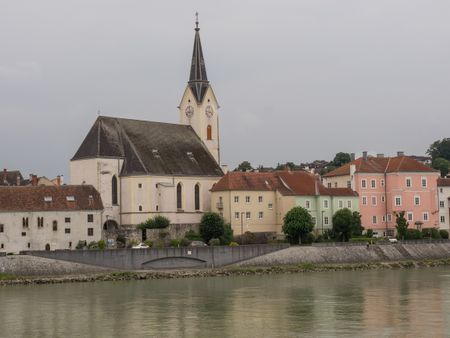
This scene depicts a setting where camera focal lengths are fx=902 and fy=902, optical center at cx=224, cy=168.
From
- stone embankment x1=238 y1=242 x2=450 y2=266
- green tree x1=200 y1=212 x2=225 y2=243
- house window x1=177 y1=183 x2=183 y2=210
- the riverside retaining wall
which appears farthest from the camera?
house window x1=177 y1=183 x2=183 y2=210

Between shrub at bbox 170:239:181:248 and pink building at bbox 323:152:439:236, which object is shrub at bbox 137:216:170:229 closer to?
shrub at bbox 170:239:181:248

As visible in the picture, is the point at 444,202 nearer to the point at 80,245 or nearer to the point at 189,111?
the point at 189,111

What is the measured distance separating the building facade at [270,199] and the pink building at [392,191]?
→ 2.37 meters

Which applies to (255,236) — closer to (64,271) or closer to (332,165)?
(64,271)

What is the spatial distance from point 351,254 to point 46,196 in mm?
27798

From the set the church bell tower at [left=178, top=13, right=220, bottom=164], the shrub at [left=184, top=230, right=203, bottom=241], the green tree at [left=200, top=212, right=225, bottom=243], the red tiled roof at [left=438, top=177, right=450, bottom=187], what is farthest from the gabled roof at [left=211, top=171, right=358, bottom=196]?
the red tiled roof at [left=438, top=177, right=450, bottom=187]

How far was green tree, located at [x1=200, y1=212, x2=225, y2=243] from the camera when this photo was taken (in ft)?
284

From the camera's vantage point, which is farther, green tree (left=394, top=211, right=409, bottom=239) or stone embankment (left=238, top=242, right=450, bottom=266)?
green tree (left=394, top=211, right=409, bottom=239)

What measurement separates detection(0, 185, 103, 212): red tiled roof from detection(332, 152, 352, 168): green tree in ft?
→ 287

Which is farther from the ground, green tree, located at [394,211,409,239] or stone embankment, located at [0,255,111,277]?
green tree, located at [394,211,409,239]

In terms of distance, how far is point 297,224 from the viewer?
85750 millimetres

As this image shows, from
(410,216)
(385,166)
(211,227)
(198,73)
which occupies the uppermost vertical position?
(198,73)

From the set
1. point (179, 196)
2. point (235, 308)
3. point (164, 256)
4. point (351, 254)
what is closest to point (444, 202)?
point (351, 254)

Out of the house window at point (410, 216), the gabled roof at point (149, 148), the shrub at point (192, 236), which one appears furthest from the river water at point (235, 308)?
the house window at point (410, 216)
